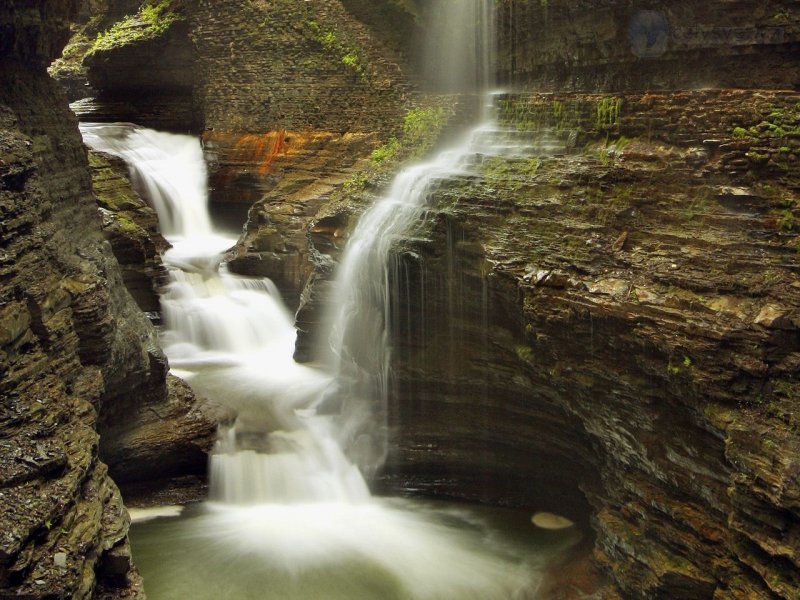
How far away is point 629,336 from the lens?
6.70 metres

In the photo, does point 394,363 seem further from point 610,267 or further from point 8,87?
point 8,87

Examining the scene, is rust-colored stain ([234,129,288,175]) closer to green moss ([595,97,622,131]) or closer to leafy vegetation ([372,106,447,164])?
leafy vegetation ([372,106,447,164])

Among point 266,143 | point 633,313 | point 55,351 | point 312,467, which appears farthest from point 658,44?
point 266,143

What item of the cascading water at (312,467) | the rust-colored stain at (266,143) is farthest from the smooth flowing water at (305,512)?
the rust-colored stain at (266,143)

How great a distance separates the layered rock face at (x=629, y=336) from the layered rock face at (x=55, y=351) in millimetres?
3230

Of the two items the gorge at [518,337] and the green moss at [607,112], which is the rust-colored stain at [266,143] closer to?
the gorge at [518,337]

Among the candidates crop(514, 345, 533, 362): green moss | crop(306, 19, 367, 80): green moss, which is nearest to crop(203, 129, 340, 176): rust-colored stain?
crop(306, 19, 367, 80): green moss

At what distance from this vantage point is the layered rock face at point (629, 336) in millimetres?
5961

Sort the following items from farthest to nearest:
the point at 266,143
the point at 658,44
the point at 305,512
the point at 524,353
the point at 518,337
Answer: the point at 266,143 → the point at 305,512 → the point at 658,44 → the point at 518,337 → the point at 524,353

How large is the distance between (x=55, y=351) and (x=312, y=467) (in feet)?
11.6

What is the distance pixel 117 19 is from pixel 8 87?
14.4 metres

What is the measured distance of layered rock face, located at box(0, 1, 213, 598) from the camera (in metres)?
5.46

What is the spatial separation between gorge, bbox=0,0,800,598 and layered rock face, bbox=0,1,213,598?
0.03 metres

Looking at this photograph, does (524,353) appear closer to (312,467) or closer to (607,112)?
(607,112)
